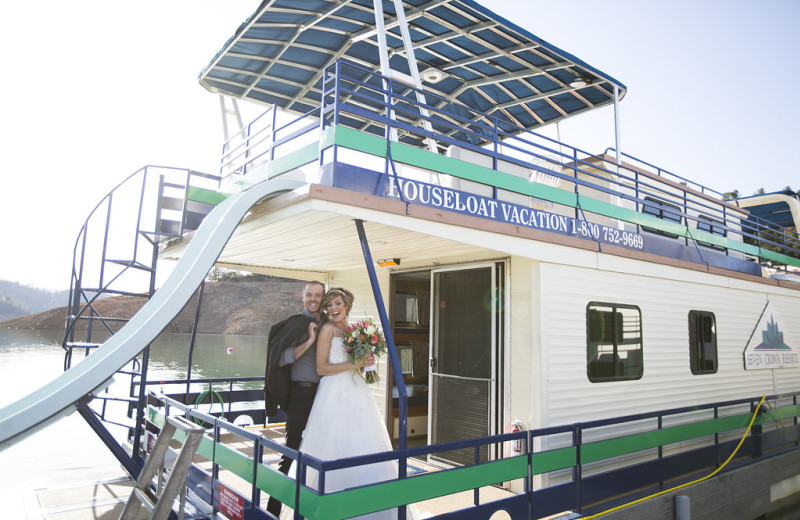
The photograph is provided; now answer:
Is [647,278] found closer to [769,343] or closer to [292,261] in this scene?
[769,343]

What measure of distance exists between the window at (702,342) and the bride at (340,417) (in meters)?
5.13

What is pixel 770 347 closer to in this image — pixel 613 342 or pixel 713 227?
pixel 713 227

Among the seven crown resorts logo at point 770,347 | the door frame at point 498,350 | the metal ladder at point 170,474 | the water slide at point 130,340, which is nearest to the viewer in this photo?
the water slide at point 130,340

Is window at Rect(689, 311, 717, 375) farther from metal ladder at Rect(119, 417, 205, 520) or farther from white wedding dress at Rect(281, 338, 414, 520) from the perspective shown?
metal ladder at Rect(119, 417, 205, 520)

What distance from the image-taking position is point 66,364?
5.51 meters

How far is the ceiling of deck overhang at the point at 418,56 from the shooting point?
728cm

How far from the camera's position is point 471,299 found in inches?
244

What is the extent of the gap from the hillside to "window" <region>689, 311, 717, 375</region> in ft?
145

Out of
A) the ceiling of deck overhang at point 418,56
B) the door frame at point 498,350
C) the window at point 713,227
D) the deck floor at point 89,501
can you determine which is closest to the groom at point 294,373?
the deck floor at point 89,501

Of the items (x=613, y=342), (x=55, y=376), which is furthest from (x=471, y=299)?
(x=55, y=376)

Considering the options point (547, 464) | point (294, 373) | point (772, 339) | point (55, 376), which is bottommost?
point (55, 376)

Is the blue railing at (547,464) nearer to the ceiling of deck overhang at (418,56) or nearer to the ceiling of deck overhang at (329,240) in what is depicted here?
the ceiling of deck overhang at (329,240)

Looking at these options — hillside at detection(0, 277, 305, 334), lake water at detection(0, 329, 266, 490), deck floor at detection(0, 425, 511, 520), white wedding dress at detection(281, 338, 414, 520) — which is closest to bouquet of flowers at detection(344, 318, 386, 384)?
white wedding dress at detection(281, 338, 414, 520)

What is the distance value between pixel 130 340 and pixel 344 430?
6.14 ft
